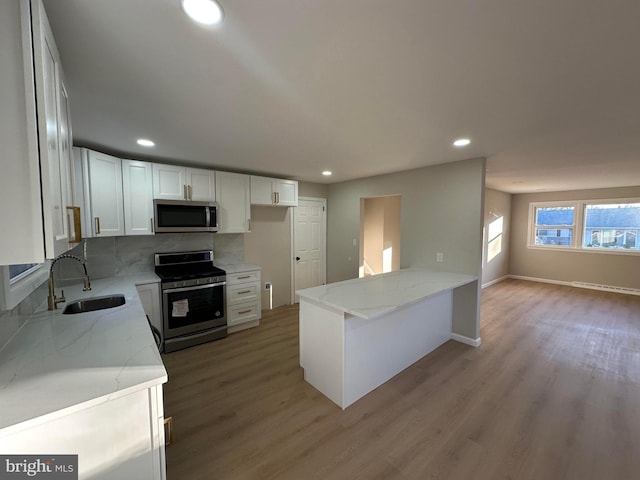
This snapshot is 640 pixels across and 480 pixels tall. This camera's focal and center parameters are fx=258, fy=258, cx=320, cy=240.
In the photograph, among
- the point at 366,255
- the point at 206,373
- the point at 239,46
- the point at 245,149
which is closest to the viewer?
the point at 239,46

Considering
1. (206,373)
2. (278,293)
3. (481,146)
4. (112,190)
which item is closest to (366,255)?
(278,293)

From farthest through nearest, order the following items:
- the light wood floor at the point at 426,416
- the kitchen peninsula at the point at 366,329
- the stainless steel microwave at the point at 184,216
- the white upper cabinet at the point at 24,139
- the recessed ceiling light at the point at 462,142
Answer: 1. the stainless steel microwave at the point at 184,216
2. the recessed ceiling light at the point at 462,142
3. the kitchen peninsula at the point at 366,329
4. the light wood floor at the point at 426,416
5. the white upper cabinet at the point at 24,139

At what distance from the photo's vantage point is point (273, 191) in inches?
164

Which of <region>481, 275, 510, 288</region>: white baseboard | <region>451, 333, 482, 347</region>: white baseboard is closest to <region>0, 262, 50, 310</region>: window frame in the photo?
<region>451, 333, 482, 347</region>: white baseboard

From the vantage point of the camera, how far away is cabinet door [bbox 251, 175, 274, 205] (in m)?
3.97

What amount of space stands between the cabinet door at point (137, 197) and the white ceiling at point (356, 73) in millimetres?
364

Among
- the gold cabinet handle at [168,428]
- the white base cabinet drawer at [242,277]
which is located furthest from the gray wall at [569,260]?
the gold cabinet handle at [168,428]

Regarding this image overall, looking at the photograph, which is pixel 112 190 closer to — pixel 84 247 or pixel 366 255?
pixel 84 247

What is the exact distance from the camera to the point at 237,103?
5.86ft

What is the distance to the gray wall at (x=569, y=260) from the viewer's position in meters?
5.64

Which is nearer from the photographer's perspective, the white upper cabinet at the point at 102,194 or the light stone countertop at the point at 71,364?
the light stone countertop at the point at 71,364

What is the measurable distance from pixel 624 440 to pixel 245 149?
404 centimetres

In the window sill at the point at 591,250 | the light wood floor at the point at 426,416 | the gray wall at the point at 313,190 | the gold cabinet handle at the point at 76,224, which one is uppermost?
the gray wall at the point at 313,190

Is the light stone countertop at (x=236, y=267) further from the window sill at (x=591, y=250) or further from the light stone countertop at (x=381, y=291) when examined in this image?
the window sill at (x=591, y=250)
